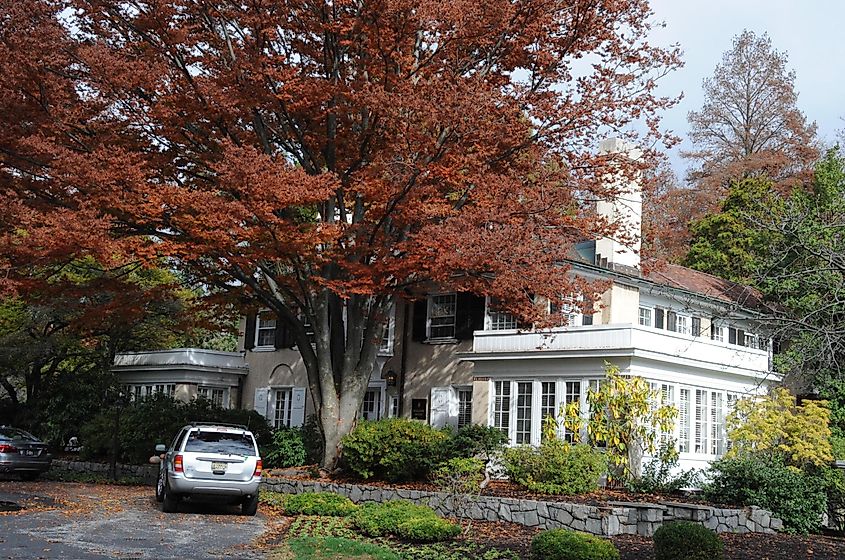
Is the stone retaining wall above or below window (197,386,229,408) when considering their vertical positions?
below

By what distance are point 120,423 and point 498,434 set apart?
40.1 feet

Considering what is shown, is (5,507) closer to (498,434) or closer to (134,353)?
(498,434)

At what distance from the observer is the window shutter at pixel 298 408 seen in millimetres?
31328

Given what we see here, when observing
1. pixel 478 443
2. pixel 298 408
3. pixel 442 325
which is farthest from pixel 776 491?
pixel 298 408

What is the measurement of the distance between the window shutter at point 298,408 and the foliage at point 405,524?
50.2 ft

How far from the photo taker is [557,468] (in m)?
19.0

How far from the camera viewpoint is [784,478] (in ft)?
56.3

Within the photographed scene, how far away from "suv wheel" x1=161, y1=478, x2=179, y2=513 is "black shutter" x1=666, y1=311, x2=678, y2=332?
16444 millimetres

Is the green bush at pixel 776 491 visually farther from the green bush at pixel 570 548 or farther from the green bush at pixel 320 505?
the green bush at pixel 320 505

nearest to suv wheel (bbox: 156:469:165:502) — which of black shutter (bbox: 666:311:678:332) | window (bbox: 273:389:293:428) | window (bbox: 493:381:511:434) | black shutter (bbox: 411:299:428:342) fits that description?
window (bbox: 493:381:511:434)

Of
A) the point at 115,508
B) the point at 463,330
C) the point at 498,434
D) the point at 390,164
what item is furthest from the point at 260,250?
the point at 463,330

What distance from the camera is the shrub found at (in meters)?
20.9

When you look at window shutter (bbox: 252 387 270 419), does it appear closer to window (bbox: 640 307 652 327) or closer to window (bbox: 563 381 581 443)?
window (bbox: 563 381 581 443)

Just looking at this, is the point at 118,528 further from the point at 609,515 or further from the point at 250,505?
the point at 609,515
